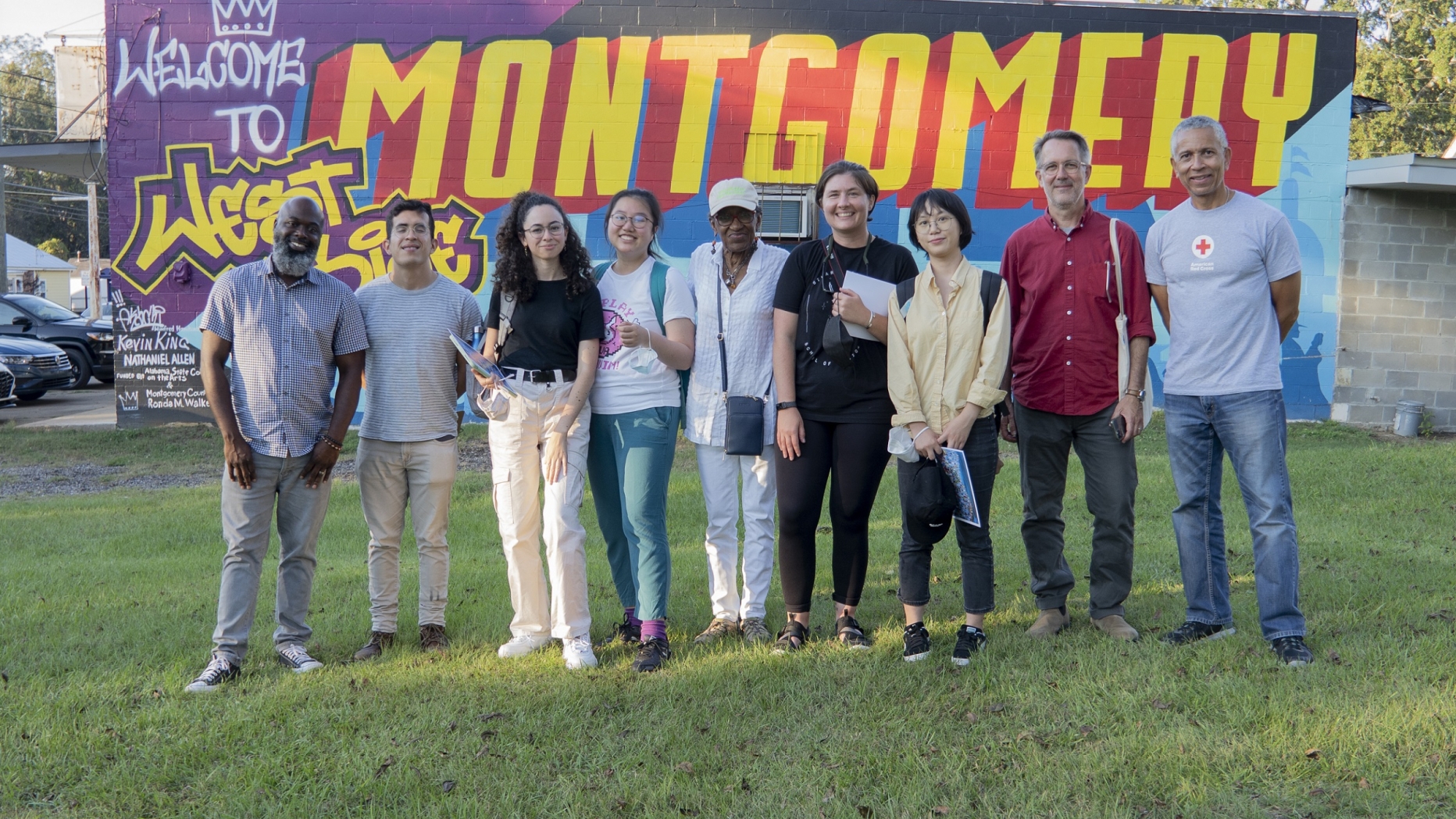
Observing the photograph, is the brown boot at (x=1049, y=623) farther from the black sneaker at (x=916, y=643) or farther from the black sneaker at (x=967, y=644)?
the black sneaker at (x=916, y=643)

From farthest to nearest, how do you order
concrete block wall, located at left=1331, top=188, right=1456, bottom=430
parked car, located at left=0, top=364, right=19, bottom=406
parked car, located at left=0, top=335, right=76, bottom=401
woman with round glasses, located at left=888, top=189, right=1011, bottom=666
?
parked car, located at left=0, top=335, right=76, bottom=401, parked car, located at left=0, top=364, right=19, bottom=406, concrete block wall, located at left=1331, top=188, right=1456, bottom=430, woman with round glasses, located at left=888, top=189, right=1011, bottom=666

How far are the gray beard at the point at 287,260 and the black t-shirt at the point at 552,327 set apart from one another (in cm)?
92

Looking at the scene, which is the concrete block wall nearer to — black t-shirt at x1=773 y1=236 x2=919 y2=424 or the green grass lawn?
the green grass lawn

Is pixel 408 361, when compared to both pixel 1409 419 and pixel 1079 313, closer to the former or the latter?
pixel 1079 313

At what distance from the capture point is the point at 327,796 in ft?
11.3

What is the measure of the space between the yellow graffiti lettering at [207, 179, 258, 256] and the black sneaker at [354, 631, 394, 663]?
30.6 feet

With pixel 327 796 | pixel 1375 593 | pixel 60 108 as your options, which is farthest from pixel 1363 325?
pixel 60 108

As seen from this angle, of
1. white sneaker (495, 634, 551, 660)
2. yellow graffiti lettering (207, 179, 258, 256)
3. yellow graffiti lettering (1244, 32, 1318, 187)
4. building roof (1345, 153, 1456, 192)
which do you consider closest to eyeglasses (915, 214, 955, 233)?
white sneaker (495, 634, 551, 660)

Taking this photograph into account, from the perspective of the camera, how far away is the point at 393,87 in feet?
41.7

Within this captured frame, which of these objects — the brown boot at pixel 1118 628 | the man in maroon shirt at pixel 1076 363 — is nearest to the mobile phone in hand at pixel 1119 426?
the man in maroon shirt at pixel 1076 363

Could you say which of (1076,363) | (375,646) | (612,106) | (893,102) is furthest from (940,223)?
(612,106)

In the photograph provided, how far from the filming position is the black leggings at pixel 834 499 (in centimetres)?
465

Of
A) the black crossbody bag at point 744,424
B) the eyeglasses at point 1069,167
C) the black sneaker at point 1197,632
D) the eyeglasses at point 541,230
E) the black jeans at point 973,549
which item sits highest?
the eyeglasses at point 1069,167

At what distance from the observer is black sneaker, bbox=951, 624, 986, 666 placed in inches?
178
